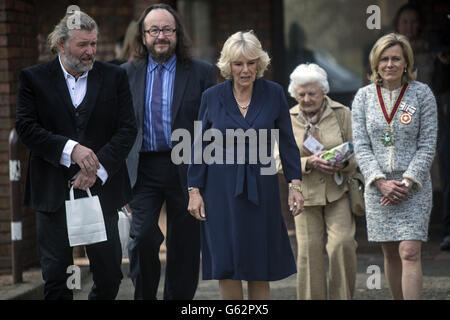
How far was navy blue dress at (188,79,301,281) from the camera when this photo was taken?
219 inches

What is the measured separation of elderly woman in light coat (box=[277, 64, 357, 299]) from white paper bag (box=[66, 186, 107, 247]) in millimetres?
1616

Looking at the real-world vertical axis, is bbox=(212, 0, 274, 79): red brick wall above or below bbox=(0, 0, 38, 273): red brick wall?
above

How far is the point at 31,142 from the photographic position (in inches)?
213

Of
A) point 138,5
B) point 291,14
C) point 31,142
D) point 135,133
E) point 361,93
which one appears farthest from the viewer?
point 291,14

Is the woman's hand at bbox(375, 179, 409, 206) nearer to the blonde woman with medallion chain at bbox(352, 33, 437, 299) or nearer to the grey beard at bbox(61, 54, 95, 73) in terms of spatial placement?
the blonde woman with medallion chain at bbox(352, 33, 437, 299)

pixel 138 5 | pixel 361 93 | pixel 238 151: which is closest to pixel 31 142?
pixel 238 151

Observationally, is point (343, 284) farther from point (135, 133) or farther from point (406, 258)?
point (135, 133)

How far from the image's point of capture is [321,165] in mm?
6293

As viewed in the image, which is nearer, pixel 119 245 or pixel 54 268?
pixel 54 268

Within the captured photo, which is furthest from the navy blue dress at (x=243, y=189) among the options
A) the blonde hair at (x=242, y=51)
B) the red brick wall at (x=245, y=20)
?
the red brick wall at (x=245, y=20)

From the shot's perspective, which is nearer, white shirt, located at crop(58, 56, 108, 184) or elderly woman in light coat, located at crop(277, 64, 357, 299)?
white shirt, located at crop(58, 56, 108, 184)

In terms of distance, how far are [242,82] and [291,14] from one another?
4483 millimetres

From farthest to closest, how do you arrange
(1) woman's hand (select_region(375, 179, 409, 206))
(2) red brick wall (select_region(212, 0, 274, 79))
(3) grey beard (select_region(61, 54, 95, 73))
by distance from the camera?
(2) red brick wall (select_region(212, 0, 274, 79))
(1) woman's hand (select_region(375, 179, 409, 206))
(3) grey beard (select_region(61, 54, 95, 73))

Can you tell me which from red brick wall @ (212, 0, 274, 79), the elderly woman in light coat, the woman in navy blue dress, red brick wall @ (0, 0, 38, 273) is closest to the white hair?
the elderly woman in light coat
